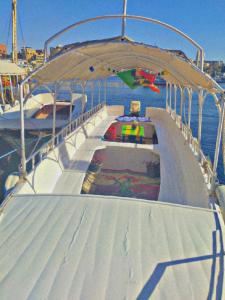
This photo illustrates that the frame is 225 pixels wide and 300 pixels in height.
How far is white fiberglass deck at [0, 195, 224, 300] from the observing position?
118 inches

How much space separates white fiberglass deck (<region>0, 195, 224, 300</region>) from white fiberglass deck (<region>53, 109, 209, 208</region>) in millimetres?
1893

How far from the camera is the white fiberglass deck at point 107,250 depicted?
3.01 m

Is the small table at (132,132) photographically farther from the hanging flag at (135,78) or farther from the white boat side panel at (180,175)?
the hanging flag at (135,78)

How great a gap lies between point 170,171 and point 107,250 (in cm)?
527

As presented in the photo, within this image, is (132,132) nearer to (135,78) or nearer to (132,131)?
(132,131)

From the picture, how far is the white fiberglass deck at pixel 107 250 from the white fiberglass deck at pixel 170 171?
1893 mm

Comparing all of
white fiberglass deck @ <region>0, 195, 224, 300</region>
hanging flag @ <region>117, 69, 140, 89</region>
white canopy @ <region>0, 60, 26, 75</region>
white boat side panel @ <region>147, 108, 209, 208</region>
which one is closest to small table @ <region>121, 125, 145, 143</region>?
white boat side panel @ <region>147, 108, 209, 208</region>

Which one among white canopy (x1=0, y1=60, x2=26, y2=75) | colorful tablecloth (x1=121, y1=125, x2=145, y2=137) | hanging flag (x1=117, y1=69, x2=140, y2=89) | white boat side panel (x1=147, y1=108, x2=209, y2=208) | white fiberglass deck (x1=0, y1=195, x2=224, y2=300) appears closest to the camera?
white fiberglass deck (x1=0, y1=195, x2=224, y2=300)

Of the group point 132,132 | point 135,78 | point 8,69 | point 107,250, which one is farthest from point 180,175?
point 8,69

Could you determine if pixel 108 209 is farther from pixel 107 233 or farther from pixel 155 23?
pixel 155 23

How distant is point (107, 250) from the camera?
11.8 feet

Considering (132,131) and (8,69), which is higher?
(8,69)

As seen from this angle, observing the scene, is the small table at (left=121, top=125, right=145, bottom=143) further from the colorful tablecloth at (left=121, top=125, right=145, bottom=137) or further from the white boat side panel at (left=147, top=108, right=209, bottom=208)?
the white boat side panel at (left=147, top=108, right=209, bottom=208)

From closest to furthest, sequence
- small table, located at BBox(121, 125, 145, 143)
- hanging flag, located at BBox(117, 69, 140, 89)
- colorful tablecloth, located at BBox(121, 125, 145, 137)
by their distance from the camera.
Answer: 1. hanging flag, located at BBox(117, 69, 140, 89)
2. small table, located at BBox(121, 125, 145, 143)
3. colorful tablecloth, located at BBox(121, 125, 145, 137)
